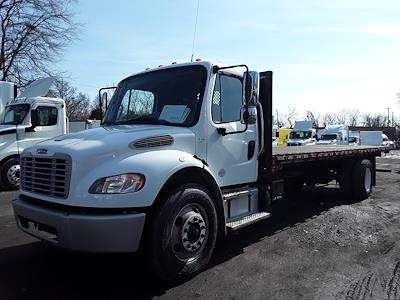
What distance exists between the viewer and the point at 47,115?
12.6m

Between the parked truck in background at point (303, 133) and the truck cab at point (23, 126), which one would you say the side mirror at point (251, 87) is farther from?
the parked truck in background at point (303, 133)

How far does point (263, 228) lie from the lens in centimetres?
714

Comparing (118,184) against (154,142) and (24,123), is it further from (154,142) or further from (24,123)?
(24,123)

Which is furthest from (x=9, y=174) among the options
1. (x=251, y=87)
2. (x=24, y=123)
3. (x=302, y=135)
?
(x=302, y=135)

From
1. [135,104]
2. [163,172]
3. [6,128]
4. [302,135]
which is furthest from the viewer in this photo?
[302,135]

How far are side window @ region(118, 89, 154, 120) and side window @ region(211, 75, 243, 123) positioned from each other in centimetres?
87

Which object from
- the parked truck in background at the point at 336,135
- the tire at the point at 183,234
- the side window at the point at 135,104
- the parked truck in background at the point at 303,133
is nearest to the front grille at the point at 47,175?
the tire at the point at 183,234

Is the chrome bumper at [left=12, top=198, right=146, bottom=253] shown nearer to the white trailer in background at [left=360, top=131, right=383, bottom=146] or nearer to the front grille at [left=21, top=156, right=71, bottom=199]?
the front grille at [left=21, top=156, right=71, bottom=199]

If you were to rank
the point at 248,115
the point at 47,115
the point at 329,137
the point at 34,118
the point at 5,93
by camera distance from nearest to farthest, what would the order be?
1. the point at 248,115
2. the point at 34,118
3. the point at 47,115
4. the point at 5,93
5. the point at 329,137

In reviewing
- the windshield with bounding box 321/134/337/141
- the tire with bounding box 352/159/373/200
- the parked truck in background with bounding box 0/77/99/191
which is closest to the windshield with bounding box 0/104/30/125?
the parked truck in background with bounding box 0/77/99/191

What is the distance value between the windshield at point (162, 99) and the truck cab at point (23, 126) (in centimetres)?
691

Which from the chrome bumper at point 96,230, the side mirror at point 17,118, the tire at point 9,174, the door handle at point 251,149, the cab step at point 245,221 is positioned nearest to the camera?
the chrome bumper at point 96,230

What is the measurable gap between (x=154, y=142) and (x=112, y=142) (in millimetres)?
488

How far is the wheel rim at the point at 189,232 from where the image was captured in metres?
4.53
